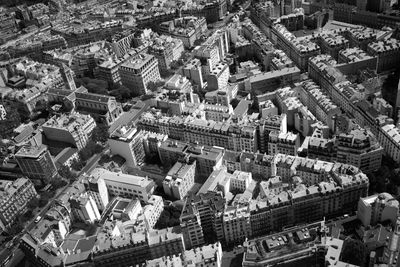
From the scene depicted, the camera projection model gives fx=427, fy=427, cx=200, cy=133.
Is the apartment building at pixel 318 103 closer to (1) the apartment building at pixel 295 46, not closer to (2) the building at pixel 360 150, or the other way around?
(2) the building at pixel 360 150

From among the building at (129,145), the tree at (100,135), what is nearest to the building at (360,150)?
the building at (129,145)

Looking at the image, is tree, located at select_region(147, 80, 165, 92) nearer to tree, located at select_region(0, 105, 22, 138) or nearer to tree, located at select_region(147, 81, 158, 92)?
tree, located at select_region(147, 81, 158, 92)

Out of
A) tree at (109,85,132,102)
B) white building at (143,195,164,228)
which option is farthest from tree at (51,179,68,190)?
tree at (109,85,132,102)

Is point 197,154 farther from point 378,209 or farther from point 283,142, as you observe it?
point 378,209

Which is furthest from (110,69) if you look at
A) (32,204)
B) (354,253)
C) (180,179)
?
(354,253)

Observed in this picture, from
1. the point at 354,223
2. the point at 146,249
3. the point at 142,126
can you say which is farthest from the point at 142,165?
the point at 354,223

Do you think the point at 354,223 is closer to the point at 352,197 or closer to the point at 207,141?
the point at 352,197

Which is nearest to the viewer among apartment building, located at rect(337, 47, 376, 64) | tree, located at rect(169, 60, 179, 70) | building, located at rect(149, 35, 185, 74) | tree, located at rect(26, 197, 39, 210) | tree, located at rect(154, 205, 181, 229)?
tree, located at rect(154, 205, 181, 229)
